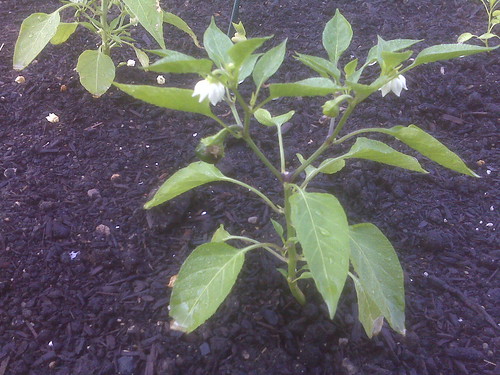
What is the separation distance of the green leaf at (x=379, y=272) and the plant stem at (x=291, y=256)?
0.17m

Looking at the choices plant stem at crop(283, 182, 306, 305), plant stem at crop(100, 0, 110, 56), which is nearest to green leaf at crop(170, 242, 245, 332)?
plant stem at crop(283, 182, 306, 305)

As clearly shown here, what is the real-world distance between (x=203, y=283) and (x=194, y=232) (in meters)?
0.58

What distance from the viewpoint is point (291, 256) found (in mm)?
1378

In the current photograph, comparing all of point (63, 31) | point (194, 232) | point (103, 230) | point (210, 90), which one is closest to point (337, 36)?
point (210, 90)

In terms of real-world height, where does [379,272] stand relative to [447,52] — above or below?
below

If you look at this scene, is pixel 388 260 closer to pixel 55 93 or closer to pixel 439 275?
pixel 439 275

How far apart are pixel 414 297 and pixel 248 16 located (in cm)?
194

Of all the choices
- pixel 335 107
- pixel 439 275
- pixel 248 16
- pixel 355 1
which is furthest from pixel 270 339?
pixel 355 1

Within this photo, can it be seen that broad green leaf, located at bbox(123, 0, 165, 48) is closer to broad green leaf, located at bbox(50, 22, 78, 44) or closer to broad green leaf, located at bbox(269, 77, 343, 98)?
broad green leaf, located at bbox(50, 22, 78, 44)

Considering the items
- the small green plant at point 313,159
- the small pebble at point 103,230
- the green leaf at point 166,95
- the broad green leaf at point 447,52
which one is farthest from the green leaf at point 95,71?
the broad green leaf at point 447,52

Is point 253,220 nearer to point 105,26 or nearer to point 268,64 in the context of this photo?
point 268,64

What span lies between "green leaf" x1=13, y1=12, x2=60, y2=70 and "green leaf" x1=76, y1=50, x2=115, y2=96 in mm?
168

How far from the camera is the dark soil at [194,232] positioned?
4.86 ft

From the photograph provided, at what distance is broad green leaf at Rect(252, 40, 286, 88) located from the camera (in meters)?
1.21
